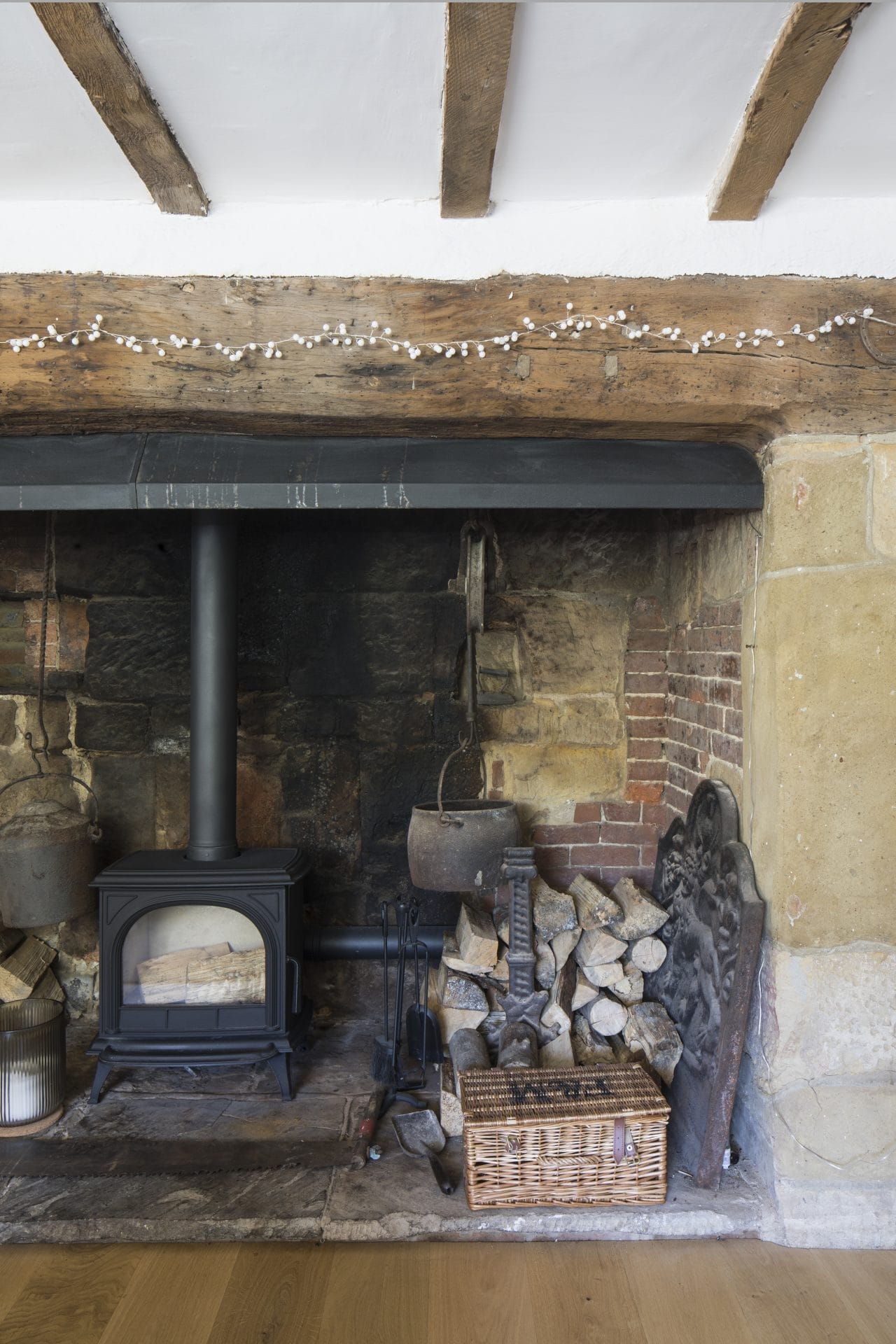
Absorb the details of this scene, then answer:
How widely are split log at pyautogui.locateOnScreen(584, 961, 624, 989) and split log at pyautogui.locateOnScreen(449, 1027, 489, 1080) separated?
15.2 inches

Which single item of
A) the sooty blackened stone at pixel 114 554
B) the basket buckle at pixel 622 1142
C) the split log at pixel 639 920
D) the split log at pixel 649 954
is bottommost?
the basket buckle at pixel 622 1142

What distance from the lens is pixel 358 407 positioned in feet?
7.05

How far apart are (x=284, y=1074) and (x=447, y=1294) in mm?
Result: 885

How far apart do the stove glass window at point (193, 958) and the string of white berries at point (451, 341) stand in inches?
64.4

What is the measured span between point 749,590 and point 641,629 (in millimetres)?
771

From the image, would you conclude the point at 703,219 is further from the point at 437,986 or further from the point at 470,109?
the point at 437,986

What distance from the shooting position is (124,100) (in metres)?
1.74

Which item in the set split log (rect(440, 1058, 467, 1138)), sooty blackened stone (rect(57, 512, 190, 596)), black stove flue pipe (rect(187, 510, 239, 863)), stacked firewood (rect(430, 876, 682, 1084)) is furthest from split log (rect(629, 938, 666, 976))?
sooty blackened stone (rect(57, 512, 190, 596))

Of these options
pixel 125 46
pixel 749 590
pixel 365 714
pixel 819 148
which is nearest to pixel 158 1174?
pixel 365 714

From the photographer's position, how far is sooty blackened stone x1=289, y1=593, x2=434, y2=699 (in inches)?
123

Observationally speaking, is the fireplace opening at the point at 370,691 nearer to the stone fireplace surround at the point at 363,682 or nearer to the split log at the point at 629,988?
the stone fireplace surround at the point at 363,682

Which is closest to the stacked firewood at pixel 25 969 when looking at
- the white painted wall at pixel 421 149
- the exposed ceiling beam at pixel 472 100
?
the white painted wall at pixel 421 149

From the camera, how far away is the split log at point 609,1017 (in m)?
2.68

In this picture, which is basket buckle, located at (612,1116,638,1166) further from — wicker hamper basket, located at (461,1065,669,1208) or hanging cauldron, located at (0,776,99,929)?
hanging cauldron, located at (0,776,99,929)
